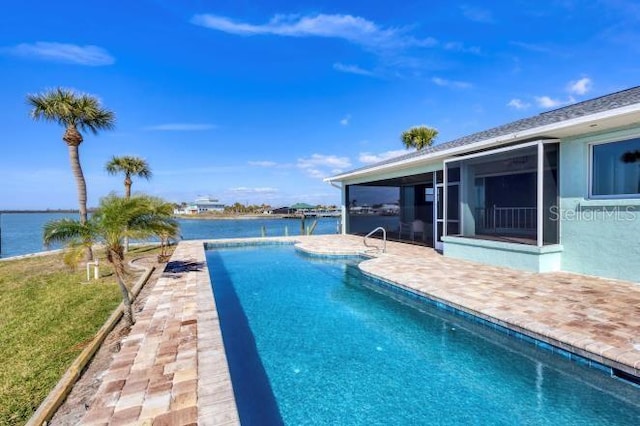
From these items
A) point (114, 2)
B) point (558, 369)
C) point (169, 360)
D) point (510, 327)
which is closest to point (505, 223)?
point (510, 327)

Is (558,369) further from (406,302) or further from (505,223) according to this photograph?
(505,223)

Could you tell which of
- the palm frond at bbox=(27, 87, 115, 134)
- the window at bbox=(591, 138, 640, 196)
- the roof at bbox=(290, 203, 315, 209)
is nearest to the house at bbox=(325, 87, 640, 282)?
the window at bbox=(591, 138, 640, 196)

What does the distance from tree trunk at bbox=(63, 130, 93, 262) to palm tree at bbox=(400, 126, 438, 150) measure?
70.3 feet

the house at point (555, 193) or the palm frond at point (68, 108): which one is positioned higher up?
the palm frond at point (68, 108)

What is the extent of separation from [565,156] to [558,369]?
5443 mm

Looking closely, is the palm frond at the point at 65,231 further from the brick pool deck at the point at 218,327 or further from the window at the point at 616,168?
the window at the point at 616,168

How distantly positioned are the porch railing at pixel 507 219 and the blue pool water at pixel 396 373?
421 centimetres

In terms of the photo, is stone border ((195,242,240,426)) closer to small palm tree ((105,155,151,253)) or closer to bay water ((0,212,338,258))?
bay water ((0,212,338,258))

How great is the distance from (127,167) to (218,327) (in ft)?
51.8

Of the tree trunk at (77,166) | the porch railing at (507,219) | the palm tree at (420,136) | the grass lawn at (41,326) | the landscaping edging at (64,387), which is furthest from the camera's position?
the palm tree at (420,136)

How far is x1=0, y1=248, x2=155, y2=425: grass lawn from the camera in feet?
10.7

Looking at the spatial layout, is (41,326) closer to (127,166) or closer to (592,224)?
(592,224)

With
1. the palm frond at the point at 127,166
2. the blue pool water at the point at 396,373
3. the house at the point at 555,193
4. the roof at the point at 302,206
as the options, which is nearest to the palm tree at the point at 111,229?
the blue pool water at the point at 396,373

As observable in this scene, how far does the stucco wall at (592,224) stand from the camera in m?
6.02
